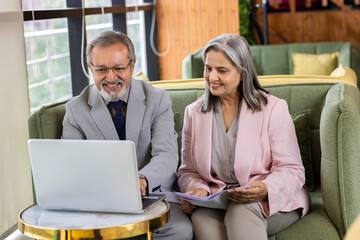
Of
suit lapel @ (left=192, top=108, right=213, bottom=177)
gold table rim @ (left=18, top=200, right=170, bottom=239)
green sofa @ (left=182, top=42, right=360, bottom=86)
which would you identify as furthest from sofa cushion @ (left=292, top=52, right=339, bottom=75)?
gold table rim @ (left=18, top=200, right=170, bottom=239)

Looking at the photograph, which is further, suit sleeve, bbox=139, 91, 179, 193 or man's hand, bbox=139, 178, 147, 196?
suit sleeve, bbox=139, 91, 179, 193

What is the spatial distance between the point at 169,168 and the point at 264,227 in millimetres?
458

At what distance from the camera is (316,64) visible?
6.13 metres

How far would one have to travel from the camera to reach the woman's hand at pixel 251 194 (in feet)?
7.72

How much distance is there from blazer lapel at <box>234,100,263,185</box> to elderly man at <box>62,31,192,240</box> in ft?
0.89

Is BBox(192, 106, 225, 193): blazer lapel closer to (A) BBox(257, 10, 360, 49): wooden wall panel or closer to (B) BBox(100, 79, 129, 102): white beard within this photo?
(B) BBox(100, 79, 129, 102): white beard

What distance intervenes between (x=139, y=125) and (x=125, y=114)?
98mm

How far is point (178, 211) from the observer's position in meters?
2.50

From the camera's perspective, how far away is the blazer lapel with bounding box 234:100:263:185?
8.36 ft

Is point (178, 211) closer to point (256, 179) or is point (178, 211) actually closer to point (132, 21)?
point (256, 179)

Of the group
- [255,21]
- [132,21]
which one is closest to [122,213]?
[132,21]

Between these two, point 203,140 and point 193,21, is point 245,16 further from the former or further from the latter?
point 203,140

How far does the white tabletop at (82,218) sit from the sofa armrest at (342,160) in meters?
0.76

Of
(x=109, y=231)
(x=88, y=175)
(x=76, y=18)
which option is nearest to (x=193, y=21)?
(x=76, y=18)
